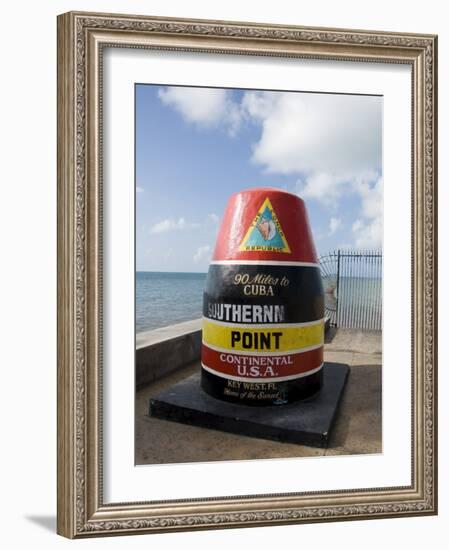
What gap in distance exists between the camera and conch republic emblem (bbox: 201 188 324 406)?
2951mm

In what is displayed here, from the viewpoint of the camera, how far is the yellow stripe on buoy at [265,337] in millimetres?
2941

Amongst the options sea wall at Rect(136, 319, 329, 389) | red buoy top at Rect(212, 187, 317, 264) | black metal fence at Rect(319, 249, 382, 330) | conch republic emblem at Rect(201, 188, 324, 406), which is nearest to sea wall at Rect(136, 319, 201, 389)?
sea wall at Rect(136, 319, 329, 389)

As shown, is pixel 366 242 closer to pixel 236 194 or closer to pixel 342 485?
pixel 236 194

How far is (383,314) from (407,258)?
335mm

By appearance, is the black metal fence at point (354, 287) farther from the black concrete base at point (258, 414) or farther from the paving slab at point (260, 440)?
the black concrete base at point (258, 414)

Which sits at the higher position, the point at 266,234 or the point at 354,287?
the point at 266,234

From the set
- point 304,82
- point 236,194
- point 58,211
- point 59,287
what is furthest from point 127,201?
point 304,82

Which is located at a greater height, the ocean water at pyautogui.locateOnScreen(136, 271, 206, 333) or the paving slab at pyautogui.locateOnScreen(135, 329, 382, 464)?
the ocean water at pyautogui.locateOnScreen(136, 271, 206, 333)

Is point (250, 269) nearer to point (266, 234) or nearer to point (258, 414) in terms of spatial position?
point (266, 234)

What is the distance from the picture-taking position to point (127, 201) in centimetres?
219

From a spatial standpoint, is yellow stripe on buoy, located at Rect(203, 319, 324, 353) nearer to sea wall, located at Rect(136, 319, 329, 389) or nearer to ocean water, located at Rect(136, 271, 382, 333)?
ocean water, located at Rect(136, 271, 382, 333)

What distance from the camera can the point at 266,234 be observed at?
303 cm

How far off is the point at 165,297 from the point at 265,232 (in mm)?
922

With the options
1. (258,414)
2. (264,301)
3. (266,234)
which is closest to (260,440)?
(258,414)
